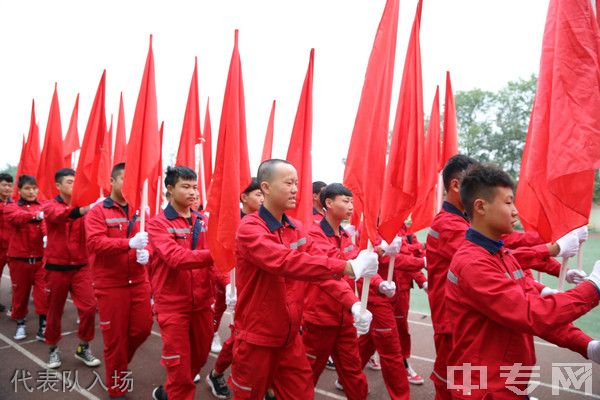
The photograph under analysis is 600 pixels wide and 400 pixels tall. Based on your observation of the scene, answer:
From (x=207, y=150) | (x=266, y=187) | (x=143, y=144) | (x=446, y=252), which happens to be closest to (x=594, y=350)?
(x=446, y=252)

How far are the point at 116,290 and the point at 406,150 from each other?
3102mm

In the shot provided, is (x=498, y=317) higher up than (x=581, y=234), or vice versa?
(x=581, y=234)

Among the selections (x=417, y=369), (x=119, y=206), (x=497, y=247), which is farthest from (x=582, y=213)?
(x=119, y=206)

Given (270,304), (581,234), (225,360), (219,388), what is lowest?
(219,388)

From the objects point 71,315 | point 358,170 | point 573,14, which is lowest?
point 71,315

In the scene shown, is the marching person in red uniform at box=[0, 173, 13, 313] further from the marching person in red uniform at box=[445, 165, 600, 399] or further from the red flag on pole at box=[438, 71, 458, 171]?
the marching person in red uniform at box=[445, 165, 600, 399]

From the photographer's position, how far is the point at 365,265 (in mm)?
2594

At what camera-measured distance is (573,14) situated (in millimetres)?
2359

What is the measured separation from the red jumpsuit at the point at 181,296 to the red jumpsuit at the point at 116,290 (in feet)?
1.57

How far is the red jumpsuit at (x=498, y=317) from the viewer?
1963 millimetres

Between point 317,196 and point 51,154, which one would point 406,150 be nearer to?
point 317,196

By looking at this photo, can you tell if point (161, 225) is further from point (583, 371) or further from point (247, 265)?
point (583, 371)

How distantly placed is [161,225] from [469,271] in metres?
2.70

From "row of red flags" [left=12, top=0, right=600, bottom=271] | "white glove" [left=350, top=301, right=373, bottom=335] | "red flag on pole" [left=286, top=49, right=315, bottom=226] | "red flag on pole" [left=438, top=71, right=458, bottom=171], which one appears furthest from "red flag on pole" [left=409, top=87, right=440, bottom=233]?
"white glove" [left=350, top=301, right=373, bottom=335]
